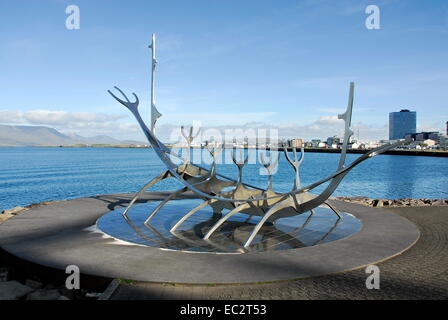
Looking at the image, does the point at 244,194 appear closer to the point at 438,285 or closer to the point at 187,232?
the point at 187,232

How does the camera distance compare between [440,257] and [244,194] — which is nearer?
[440,257]

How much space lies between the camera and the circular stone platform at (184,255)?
861 centimetres

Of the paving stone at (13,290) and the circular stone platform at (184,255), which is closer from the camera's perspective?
the paving stone at (13,290)

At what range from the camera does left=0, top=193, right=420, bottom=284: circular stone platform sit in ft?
28.2

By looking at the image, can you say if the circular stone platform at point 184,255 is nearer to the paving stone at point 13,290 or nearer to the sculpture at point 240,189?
the paving stone at point 13,290

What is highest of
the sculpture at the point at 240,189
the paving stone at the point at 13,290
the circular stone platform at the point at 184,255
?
the sculpture at the point at 240,189

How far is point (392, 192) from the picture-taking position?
4016 cm

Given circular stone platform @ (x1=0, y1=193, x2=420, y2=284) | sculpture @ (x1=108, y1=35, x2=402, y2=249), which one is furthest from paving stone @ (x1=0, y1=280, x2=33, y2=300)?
sculpture @ (x1=108, y1=35, x2=402, y2=249)

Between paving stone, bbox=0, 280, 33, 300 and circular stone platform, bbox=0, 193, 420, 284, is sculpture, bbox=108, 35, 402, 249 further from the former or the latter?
paving stone, bbox=0, 280, 33, 300

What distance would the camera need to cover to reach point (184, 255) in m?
10.2

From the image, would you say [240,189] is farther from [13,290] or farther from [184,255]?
[13,290]

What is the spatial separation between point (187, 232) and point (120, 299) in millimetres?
5673

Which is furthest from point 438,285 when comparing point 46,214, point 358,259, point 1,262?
point 46,214

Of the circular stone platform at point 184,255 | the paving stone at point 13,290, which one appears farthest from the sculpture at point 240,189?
the paving stone at point 13,290
